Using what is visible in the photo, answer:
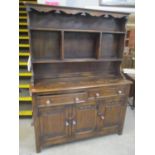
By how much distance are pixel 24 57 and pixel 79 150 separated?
2.10 meters

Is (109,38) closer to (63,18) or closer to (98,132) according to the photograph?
(63,18)

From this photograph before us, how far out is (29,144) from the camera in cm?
202

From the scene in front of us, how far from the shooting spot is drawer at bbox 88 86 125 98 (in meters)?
1.87

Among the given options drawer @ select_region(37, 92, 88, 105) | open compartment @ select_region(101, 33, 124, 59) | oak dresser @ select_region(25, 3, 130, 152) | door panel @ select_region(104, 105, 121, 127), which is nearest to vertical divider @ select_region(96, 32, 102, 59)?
oak dresser @ select_region(25, 3, 130, 152)

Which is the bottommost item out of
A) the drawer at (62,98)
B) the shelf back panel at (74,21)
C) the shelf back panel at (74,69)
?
the drawer at (62,98)

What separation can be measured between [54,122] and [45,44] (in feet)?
3.37

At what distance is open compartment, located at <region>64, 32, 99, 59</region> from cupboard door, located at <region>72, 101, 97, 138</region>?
73cm

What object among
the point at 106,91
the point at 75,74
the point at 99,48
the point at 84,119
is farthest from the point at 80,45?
the point at 84,119

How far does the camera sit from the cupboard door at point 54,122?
1.74 m

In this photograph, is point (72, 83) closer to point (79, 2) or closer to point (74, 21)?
point (74, 21)

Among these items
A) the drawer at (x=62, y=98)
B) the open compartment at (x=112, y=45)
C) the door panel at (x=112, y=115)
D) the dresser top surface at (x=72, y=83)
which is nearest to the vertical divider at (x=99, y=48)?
the open compartment at (x=112, y=45)

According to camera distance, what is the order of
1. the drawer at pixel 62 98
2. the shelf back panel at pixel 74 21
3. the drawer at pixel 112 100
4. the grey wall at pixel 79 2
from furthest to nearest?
the grey wall at pixel 79 2
the drawer at pixel 112 100
the shelf back panel at pixel 74 21
the drawer at pixel 62 98

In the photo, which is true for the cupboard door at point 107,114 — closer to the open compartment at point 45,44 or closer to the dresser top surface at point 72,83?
the dresser top surface at point 72,83

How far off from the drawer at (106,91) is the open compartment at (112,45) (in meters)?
0.53
